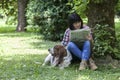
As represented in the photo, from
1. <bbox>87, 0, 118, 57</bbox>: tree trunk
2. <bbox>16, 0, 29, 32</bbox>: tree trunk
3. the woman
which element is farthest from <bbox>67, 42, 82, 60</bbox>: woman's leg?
<bbox>16, 0, 29, 32</bbox>: tree trunk

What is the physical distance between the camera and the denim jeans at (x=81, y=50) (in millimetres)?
8047

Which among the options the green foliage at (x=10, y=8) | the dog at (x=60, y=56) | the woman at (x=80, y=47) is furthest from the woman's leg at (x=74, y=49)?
the green foliage at (x=10, y=8)

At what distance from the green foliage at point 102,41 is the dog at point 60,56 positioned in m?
0.88

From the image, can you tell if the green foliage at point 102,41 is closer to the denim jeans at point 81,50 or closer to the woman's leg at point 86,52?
the denim jeans at point 81,50

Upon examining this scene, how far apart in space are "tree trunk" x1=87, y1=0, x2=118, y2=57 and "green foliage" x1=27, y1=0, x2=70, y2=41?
6750mm

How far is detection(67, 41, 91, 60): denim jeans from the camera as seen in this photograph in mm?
8047

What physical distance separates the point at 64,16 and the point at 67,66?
7.86 m

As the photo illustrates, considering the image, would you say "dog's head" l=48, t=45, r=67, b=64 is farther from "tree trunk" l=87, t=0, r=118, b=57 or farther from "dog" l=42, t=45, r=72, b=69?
"tree trunk" l=87, t=0, r=118, b=57

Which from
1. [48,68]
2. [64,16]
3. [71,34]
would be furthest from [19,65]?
[64,16]

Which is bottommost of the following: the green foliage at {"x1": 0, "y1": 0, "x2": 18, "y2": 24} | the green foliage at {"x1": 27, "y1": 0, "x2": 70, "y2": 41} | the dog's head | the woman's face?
the green foliage at {"x1": 0, "y1": 0, "x2": 18, "y2": 24}

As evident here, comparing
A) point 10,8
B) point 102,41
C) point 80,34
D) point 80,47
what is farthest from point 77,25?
point 10,8

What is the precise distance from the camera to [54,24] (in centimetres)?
1625

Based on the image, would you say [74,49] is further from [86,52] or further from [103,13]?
[103,13]

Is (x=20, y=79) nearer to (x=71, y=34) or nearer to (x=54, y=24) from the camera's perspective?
(x=71, y=34)
